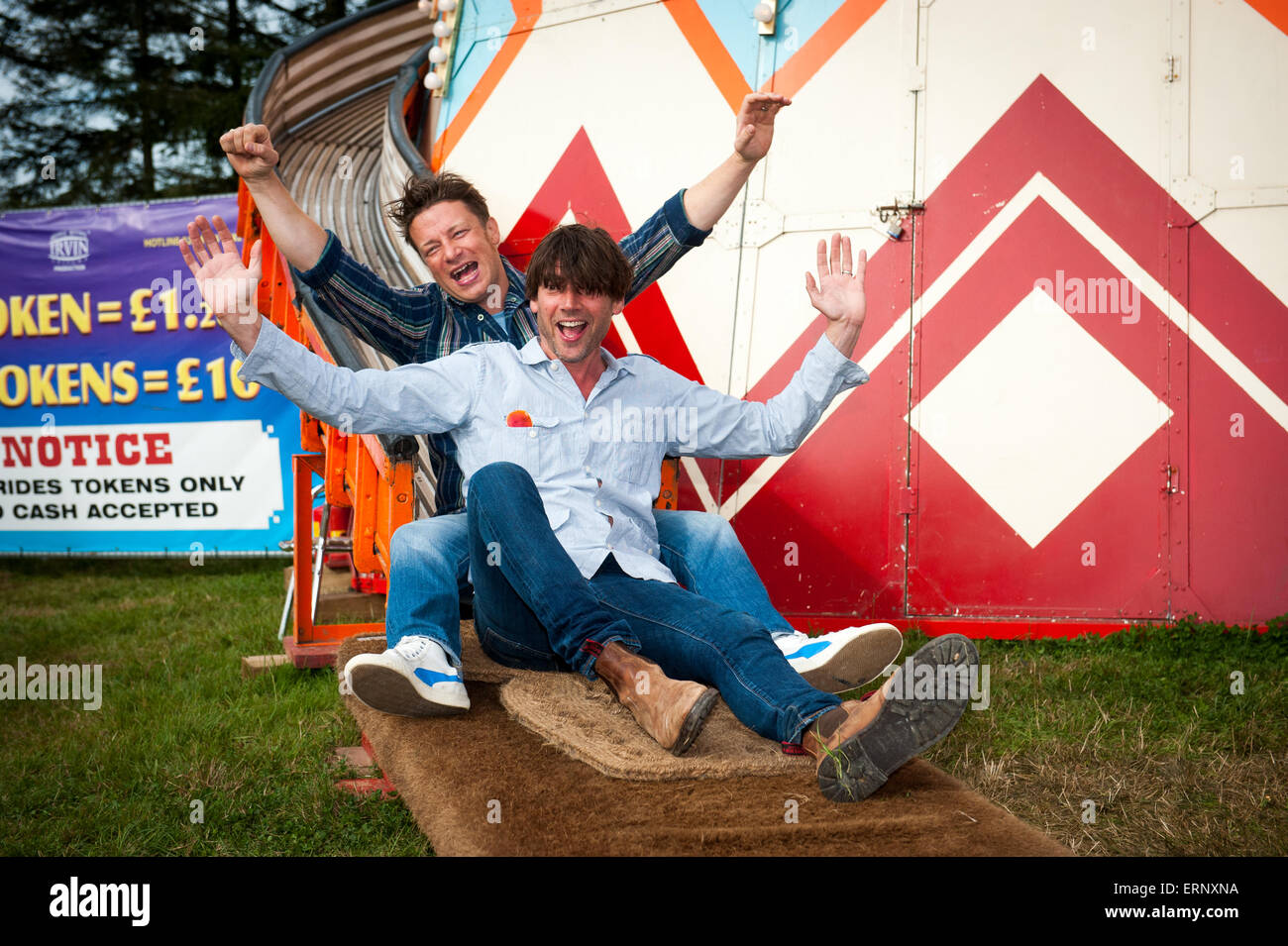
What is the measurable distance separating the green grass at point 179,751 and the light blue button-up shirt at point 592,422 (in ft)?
2.71

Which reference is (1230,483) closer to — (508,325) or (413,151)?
(508,325)

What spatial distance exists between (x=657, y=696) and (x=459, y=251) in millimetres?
1592

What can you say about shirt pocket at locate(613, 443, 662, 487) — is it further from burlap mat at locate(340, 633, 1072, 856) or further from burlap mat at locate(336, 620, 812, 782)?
burlap mat at locate(340, 633, 1072, 856)

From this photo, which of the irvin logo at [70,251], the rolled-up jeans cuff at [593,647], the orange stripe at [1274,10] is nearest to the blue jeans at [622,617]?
the rolled-up jeans cuff at [593,647]

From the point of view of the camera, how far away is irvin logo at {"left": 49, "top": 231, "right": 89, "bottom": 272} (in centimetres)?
666

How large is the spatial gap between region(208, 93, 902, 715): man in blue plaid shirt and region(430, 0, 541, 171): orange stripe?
1.35 meters

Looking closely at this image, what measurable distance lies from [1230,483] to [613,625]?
8.32 ft

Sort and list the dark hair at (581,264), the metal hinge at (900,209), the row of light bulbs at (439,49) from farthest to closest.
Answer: the row of light bulbs at (439,49)
the metal hinge at (900,209)
the dark hair at (581,264)

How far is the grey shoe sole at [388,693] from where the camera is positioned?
2.22 m

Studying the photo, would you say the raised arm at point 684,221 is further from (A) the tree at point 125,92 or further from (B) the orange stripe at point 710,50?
(A) the tree at point 125,92

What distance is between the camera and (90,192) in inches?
385
